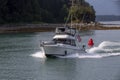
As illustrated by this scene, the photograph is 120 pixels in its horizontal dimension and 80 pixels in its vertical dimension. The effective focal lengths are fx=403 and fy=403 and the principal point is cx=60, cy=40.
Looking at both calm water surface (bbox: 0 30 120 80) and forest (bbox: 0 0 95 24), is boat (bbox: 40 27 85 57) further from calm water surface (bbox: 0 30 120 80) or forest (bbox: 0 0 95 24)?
forest (bbox: 0 0 95 24)

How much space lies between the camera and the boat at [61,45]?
44406 mm

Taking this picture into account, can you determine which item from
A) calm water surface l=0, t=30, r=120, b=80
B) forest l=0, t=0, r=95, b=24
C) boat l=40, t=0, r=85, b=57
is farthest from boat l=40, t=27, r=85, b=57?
forest l=0, t=0, r=95, b=24

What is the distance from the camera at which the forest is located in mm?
128875

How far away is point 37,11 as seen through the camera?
484 ft

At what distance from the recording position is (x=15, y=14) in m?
131

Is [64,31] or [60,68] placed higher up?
[64,31]

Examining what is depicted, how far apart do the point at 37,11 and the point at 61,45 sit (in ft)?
341

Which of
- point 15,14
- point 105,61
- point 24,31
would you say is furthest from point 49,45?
point 15,14

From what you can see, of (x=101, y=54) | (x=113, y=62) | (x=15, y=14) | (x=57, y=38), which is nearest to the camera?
(x=113, y=62)

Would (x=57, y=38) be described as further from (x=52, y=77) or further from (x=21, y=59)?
(x=52, y=77)

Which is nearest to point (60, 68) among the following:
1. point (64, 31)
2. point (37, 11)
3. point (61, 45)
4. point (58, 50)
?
point (61, 45)

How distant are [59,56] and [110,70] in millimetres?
9712

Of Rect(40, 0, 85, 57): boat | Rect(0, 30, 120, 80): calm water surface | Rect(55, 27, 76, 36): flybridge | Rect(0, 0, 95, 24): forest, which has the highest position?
Rect(55, 27, 76, 36): flybridge

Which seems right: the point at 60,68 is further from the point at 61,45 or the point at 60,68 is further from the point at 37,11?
the point at 37,11
